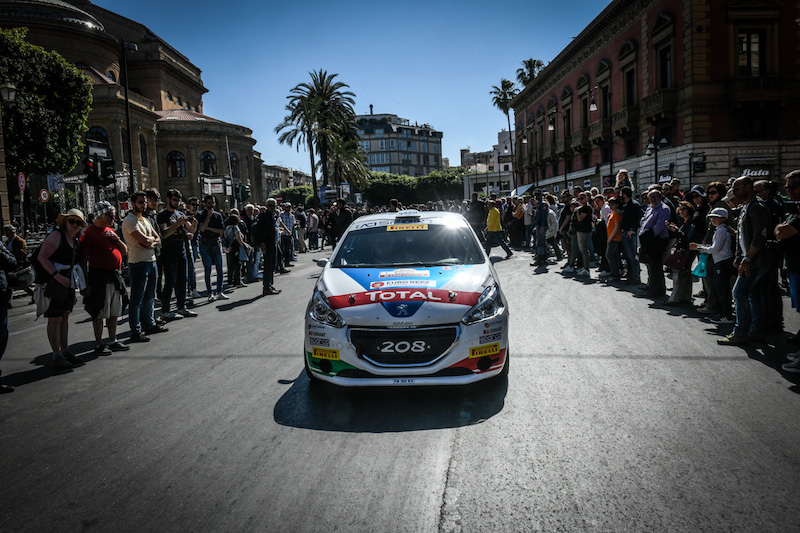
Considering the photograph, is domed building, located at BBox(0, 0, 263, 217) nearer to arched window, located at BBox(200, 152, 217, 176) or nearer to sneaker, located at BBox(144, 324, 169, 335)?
arched window, located at BBox(200, 152, 217, 176)

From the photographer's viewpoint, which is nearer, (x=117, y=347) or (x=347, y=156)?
(x=117, y=347)

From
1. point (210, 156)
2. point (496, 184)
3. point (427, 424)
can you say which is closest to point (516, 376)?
point (427, 424)

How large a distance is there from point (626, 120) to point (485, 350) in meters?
35.0

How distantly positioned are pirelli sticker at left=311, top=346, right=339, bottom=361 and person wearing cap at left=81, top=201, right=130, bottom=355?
3.37m

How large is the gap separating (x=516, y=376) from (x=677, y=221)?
6.31 meters

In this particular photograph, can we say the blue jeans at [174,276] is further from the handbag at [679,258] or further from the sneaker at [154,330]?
the handbag at [679,258]

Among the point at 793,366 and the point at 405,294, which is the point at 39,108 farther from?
the point at 793,366

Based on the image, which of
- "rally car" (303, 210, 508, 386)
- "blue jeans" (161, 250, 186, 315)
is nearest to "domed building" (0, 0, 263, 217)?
"blue jeans" (161, 250, 186, 315)

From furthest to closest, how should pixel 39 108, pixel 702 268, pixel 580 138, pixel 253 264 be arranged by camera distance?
pixel 580 138
pixel 39 108
pixel 253 264
pixel 702 268

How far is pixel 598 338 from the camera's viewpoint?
6711 mm

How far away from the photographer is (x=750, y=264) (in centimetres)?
593

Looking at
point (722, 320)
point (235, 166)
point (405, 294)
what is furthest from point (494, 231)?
point (235, 166)

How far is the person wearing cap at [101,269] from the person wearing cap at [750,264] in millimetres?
7091

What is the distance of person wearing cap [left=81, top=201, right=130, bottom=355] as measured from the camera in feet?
21.3
